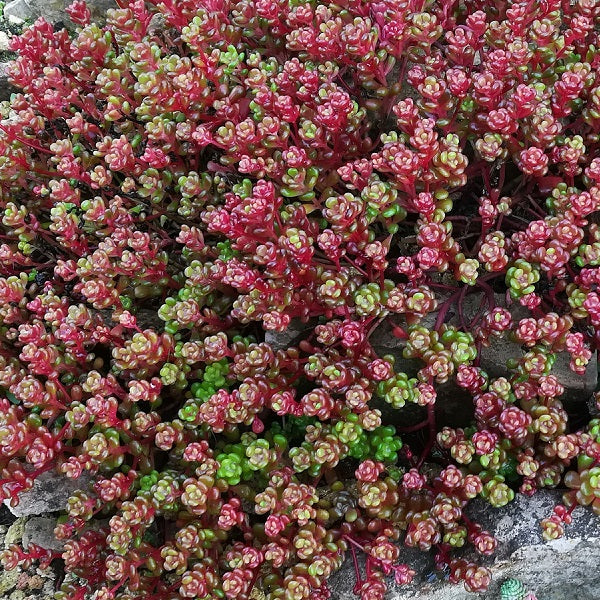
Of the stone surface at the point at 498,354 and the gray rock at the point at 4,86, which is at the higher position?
the gray rock at the point at 4,86

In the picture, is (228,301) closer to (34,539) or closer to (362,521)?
(362,521)

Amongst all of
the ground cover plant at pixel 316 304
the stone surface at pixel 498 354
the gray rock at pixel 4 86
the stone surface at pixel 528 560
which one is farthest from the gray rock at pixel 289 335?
the gray rock at pixel 4 86

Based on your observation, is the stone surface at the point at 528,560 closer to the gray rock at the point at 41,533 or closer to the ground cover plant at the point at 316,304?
the ground cover plant at the point at 316,304

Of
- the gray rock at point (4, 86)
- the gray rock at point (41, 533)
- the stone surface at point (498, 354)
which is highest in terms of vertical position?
the gray rock at point (4, 86)

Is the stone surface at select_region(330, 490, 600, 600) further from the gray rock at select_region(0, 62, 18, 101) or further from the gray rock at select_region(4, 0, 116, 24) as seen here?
the gray rock at select_region(4, 0, 116, 24)

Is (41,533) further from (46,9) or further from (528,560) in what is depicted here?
(46,9)

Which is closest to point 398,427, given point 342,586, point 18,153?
point 342,586
